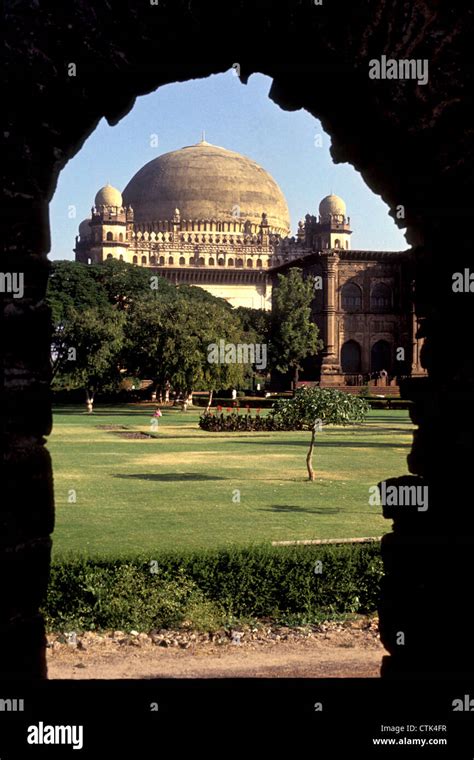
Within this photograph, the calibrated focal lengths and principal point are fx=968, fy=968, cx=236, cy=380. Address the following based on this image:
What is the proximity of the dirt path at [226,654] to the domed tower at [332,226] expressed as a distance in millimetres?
84950

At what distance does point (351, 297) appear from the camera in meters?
68.3

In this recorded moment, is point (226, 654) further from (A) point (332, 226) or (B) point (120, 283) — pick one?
(A) point (332, 226)

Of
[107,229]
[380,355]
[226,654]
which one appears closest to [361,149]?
[226,654]

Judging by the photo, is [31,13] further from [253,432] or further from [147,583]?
[253,432]

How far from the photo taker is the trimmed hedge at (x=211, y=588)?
8656 mm

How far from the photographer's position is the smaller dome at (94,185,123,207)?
91.9 m

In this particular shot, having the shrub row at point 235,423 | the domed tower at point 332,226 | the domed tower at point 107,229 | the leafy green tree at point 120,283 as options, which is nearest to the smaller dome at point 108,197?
the domed tower at point 107,229

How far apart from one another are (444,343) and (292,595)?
5.08 metres

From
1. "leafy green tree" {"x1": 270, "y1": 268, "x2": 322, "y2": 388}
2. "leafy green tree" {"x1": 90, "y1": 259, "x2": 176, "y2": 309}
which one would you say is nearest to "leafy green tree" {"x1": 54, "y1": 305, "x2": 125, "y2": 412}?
"leafy green tree" {"x1": 270, "y1": 268, "x2": 322, "y2": 388}

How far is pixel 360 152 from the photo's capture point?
494cm

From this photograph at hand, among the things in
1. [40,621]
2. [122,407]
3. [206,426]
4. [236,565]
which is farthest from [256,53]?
[122,407]

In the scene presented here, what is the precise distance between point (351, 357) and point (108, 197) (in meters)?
34.6

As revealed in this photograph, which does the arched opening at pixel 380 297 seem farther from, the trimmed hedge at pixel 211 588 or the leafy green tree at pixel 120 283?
the trimmed hedge at pixel 211 588

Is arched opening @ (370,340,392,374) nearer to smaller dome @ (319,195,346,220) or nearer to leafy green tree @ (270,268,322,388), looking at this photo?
leafy green tree @ (270,268,322,388)
